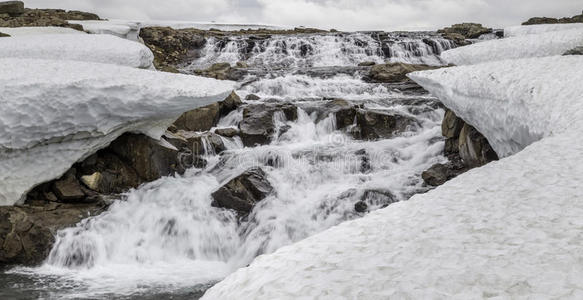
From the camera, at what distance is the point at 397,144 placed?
37.7 ft

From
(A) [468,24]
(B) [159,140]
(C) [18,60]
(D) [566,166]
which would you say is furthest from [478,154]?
(A) [468,24]

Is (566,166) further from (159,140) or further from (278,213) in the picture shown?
(159,140)

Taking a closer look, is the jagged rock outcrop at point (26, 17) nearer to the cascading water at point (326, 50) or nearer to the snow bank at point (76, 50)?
the cascading water at point (326, 50)

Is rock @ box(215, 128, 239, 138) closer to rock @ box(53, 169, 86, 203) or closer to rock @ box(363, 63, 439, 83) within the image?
rock @ box(53, 169, 86, 203)

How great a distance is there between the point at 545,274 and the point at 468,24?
135ft

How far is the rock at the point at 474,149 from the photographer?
348 inches

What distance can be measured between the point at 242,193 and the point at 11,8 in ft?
105

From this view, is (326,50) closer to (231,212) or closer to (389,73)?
(389,73)

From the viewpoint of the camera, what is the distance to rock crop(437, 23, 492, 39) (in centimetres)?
3378

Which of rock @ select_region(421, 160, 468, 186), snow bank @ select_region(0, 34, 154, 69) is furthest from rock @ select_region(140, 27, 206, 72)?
rock @ select_region(421, 160, 468, 186)

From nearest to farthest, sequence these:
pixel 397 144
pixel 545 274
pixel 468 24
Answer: pixel 545 274 < pixel 397 144 < pixel 468 24

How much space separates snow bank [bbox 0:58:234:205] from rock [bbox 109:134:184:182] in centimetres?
35

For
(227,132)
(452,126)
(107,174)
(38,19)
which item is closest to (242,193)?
(107,174)

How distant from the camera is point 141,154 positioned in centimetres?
993
